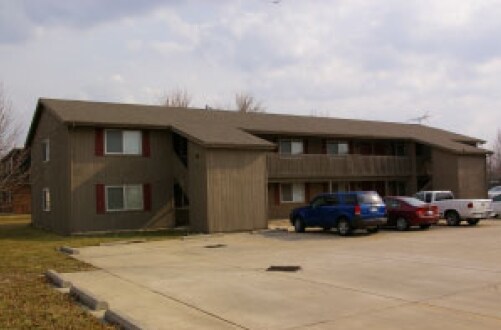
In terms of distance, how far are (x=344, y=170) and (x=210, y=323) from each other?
28.4 m

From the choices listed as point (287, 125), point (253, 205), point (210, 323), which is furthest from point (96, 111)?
point (210, 323)

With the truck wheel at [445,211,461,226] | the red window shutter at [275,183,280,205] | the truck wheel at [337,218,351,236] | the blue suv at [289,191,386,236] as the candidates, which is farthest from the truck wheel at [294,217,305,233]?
the red window shutter at [275,183,280,205]

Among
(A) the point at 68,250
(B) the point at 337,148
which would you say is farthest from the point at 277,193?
(A) the point at 68,250

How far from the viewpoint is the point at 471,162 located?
3803 centimetres

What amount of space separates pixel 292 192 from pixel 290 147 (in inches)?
108

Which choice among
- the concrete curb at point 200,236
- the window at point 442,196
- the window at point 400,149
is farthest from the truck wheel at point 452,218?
the window at point 400,149

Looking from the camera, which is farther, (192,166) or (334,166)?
(334,166)

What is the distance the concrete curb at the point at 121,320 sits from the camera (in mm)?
8492

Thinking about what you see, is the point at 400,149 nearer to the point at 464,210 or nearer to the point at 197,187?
the point at 464,210

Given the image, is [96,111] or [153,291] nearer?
[153,291]

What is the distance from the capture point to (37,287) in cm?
1250

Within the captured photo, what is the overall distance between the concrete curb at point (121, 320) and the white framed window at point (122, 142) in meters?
19.4

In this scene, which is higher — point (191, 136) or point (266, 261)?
point (191, 136)

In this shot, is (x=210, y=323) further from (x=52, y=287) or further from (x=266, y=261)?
(x=266, y=261)
